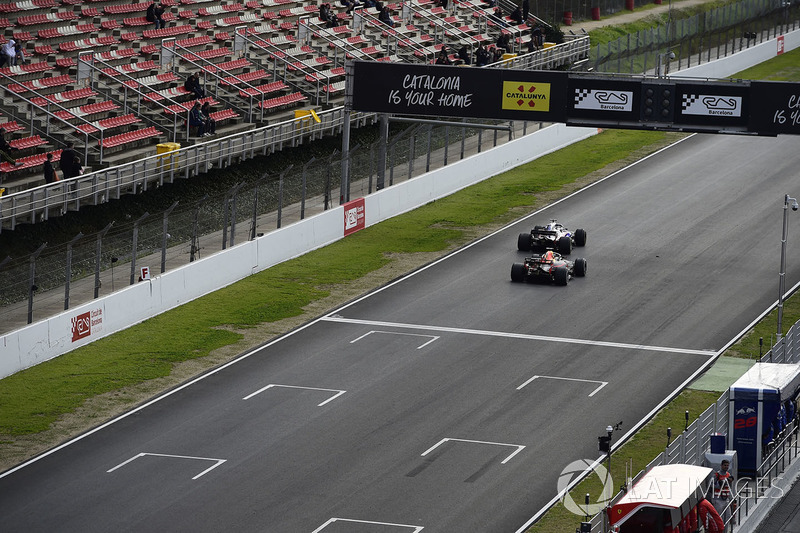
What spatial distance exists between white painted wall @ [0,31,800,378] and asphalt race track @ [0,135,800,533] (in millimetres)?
3701

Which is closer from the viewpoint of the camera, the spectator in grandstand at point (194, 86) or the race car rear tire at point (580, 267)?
the race car rear tire at point (580, 267)

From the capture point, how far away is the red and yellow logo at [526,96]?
4509cm

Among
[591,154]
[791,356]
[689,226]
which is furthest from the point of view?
[591,154]

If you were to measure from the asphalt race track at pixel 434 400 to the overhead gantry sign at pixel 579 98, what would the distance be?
13.4 ft

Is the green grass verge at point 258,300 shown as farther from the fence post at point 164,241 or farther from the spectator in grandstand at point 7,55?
the spectator in grandstand at point 7,55

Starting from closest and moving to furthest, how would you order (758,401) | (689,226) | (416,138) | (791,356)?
1. (758,401)
2. (791,356)
3. (689,226)
4. (416,138)

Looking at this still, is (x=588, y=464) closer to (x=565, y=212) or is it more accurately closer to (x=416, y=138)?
(x=565, y=212)

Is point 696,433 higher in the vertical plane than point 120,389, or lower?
higher

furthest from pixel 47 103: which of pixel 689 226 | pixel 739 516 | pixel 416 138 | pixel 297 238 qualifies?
pixel 739 516

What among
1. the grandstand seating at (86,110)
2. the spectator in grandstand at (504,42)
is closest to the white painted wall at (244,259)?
the spectator in grandstand at (504,42)

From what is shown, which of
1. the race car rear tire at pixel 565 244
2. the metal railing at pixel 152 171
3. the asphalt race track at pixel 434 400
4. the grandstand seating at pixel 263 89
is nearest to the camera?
the asphalt race track at pixel 434 400

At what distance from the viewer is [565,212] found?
164 ft

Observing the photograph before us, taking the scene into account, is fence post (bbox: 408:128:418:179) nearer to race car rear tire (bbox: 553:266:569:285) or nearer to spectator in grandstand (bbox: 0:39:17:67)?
race car rear tire (bbox: 553:266:569:285)

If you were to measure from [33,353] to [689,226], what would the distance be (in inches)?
924
